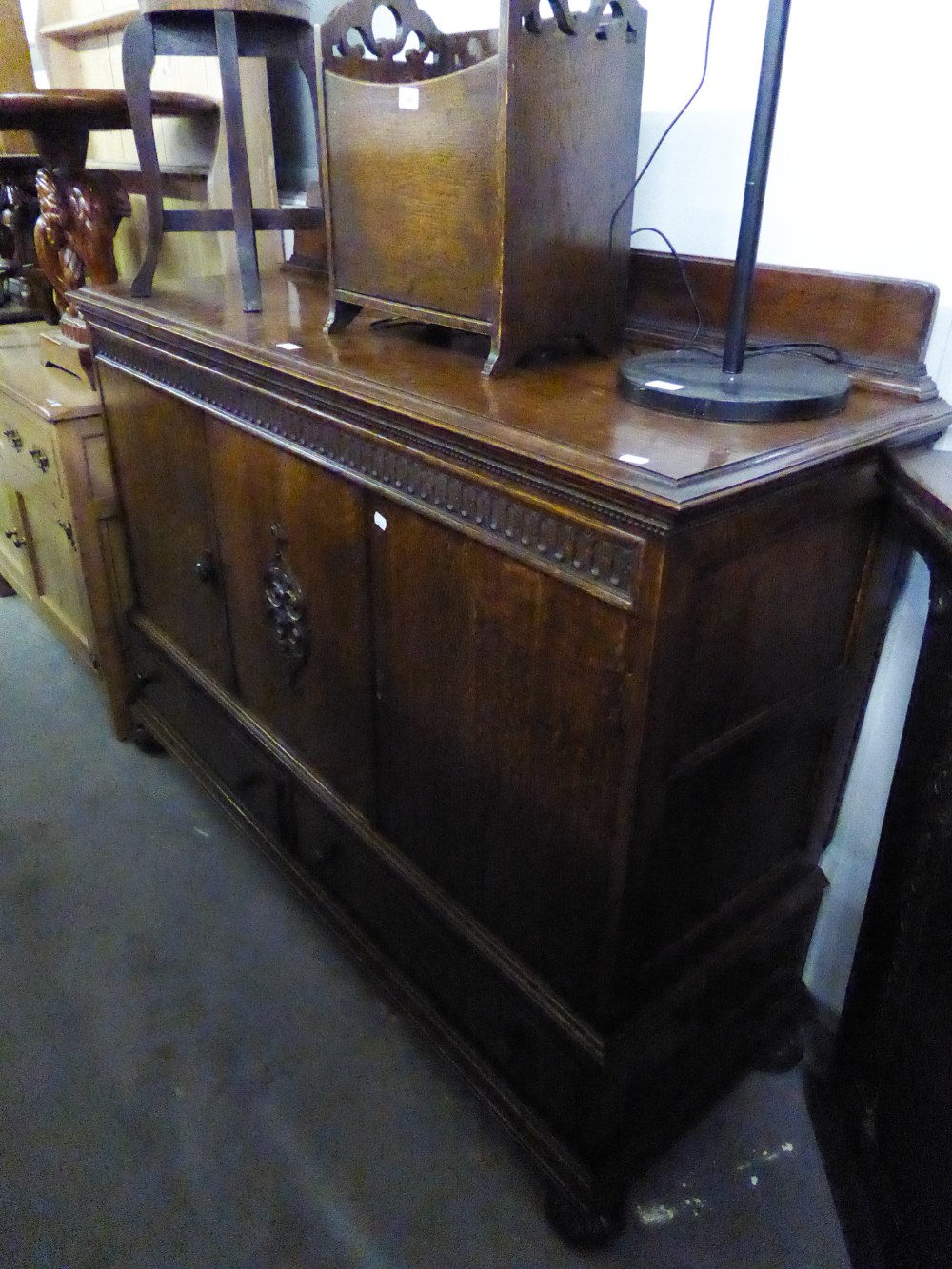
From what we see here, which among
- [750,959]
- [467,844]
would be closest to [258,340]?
[467,844]

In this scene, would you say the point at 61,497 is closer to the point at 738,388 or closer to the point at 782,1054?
the point at 738,388

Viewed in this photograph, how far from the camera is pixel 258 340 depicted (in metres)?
1.18

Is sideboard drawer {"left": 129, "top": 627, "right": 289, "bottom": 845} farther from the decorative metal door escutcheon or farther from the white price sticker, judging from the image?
the white price sticker

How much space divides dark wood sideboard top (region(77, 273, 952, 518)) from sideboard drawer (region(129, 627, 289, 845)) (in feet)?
2.09

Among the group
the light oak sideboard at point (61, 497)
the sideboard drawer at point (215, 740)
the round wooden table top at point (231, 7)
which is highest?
the round wooden table top at point (231, 7)

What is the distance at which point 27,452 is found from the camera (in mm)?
1958

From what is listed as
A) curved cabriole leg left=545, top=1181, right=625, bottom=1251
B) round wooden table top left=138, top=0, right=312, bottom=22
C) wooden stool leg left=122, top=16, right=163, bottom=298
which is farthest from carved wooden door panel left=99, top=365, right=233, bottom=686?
curved cabriole leg left=545, top=1181, right=625, bottom=1251

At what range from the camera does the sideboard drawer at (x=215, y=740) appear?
5.07ft

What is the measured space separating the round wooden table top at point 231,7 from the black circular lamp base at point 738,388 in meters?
0.78

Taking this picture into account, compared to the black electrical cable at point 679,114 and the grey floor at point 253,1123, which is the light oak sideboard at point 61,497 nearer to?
the grey floor at point 253,1123

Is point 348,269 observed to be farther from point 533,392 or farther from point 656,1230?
point 656,1230

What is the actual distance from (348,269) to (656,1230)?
1.31 metres

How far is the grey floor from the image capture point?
3.75 ft

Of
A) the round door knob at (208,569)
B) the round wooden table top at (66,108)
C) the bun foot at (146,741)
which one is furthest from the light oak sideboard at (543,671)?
the bun foot at (146,741)
